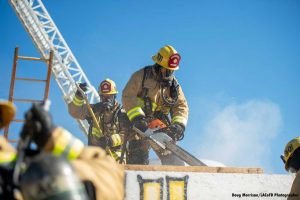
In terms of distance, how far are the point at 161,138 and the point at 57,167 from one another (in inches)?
222

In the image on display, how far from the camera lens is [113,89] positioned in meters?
11.1

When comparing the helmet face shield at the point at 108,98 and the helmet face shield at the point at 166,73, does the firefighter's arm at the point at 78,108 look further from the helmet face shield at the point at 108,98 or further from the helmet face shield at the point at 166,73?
the helmet face shield at the point at 166,73

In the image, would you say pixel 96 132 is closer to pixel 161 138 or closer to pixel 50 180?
pixel 161 138

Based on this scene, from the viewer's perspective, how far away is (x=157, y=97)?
7.77 meters

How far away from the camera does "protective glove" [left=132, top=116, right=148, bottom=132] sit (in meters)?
7.32

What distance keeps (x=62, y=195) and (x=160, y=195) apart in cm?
366

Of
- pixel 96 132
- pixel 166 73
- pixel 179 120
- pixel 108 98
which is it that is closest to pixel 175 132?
pixel 179 120

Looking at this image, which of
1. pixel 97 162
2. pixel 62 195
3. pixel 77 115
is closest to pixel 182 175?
pixel 97 162

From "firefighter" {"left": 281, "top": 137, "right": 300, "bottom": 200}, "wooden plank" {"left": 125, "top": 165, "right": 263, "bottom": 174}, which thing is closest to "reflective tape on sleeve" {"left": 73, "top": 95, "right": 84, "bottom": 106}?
"wooden plank" {"left": 125, "top": 165, "right": 263, "bottom": 174}

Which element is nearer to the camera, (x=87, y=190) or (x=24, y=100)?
(x=87, y=190)

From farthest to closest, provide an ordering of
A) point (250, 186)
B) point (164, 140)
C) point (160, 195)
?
1. point (164, 140)
2. point (250, 186)
3. point (160, 195)

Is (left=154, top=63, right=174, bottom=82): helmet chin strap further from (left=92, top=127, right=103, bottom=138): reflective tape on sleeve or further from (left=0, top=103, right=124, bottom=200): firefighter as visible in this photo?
(left=0, top=103, right=124, bottom=200): firefighter

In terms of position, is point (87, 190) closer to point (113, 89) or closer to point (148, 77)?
point (148, 77)

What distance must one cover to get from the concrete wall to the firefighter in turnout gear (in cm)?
469
